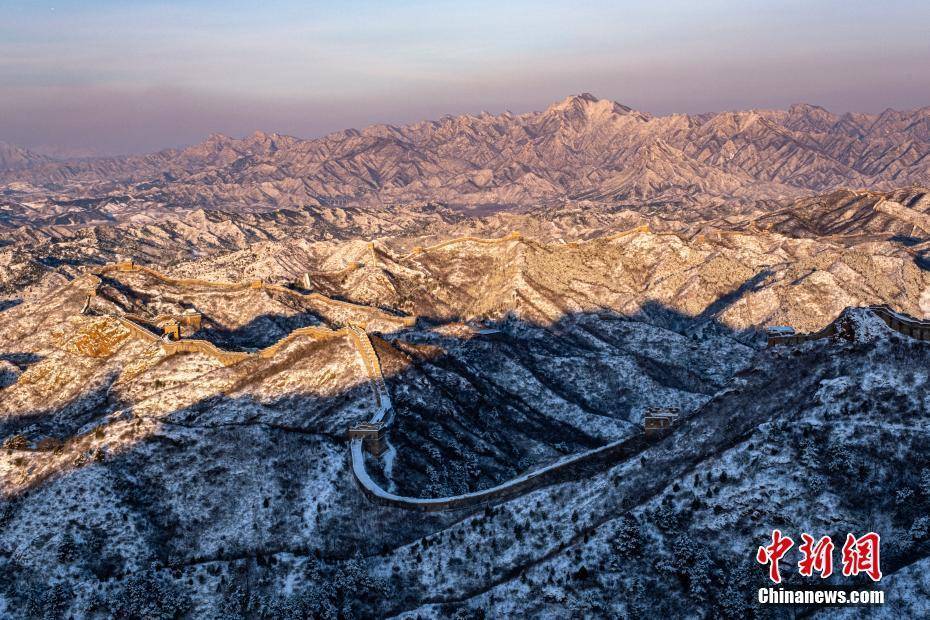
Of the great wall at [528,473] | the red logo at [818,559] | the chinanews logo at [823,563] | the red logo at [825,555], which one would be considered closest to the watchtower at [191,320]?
the great wall at [528,473]

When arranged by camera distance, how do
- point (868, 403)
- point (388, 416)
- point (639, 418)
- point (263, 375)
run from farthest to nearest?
point (639, 418) < point (263, 375) < point (388, 416) < point (868, 403)

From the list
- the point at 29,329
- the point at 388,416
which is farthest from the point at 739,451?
the point at 29,329

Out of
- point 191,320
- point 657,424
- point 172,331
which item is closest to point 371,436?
point 657,424

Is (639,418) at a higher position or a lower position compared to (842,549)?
lower

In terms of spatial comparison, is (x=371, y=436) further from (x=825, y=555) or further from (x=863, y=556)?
(x=863, y=556)

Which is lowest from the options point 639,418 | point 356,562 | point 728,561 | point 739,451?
point 639,418

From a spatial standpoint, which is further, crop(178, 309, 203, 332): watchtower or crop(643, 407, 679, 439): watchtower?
crop(178, 309, 203, 332): watchtower

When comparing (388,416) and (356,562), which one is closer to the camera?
(356,562)

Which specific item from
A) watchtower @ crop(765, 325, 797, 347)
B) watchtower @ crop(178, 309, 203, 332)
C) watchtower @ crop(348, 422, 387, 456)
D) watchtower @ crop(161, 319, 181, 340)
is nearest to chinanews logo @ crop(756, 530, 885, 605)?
watchtower @ crop(765, 325, 797, 347)

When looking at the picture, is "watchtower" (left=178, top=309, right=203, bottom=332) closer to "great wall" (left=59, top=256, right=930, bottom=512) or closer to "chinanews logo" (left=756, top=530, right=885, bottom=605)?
"great wall" (left=59, top=256, right=930, bottom=512)

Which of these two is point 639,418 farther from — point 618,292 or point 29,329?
point 29,329
